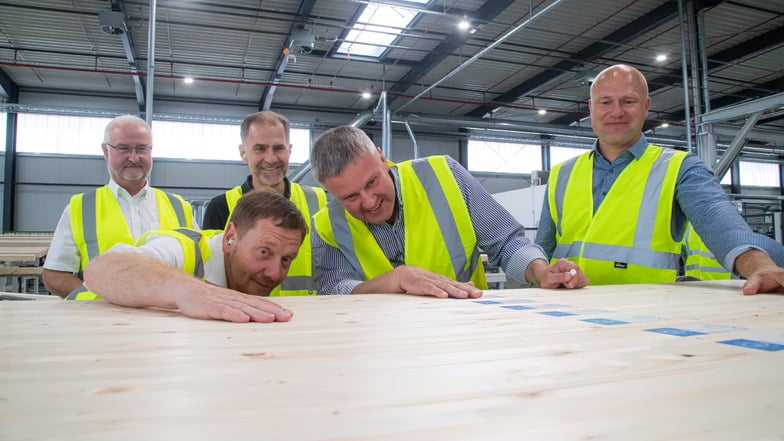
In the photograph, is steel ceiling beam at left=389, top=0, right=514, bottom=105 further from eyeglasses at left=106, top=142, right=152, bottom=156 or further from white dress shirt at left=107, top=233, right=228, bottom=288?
white dress shirt at left=107, top=233, right=228, bottom=288

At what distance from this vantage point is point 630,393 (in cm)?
57

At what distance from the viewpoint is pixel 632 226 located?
2.03 m

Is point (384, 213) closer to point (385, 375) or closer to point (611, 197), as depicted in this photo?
point (611, 197)

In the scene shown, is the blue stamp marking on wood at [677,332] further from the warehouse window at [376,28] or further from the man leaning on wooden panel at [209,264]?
the warehouse window at [376,28]

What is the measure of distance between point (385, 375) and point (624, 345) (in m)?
0.44

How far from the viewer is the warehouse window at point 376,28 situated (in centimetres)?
795

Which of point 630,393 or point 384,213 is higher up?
point 384,213

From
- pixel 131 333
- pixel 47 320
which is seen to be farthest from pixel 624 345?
pixel 47 320

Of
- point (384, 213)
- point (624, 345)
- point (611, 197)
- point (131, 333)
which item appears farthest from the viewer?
point (611, 197)

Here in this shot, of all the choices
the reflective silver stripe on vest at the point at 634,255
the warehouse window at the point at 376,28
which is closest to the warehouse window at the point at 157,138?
the warehouse window at the point at 376,28

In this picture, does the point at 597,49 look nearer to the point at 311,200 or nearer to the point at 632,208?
the point at 311,200

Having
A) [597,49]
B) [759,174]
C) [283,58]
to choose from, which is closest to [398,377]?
[283,58]

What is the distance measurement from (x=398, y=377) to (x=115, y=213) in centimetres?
253

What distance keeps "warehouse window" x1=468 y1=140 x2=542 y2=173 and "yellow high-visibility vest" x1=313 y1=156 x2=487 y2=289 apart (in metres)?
12.8
